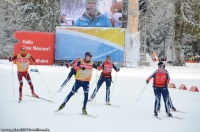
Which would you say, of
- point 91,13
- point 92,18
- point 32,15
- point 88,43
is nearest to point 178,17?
point 92,18

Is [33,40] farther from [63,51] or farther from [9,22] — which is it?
[9,22]

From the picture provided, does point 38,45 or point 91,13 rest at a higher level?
point 91,13

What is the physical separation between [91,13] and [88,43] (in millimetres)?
3025

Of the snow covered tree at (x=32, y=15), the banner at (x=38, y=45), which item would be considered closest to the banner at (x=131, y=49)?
the banner at (x=38, y=45)

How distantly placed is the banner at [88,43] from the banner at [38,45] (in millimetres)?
726

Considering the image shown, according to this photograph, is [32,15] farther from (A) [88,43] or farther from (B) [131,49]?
(B) [131,49]

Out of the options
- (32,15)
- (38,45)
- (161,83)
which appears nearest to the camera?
(161,83)

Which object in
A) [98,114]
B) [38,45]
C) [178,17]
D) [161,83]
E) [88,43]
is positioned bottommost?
[98,114]

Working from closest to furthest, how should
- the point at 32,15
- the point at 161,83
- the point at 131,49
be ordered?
the point at 161,83, the point at 131,49, the point at 32,15

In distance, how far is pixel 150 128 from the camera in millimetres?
9266

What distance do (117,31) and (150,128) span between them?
84.8ft

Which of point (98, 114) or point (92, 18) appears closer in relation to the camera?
point (98, 114)

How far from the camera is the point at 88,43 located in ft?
113

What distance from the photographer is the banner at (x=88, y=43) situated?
34281mm
